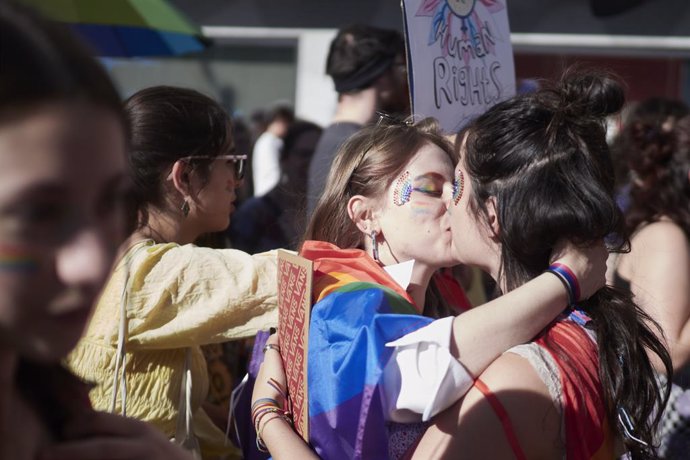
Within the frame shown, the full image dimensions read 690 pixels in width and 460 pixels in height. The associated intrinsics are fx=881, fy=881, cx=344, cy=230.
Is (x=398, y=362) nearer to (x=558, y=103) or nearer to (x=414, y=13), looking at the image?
(x=558, y=103)

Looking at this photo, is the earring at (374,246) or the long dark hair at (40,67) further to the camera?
the earring at (374,246)

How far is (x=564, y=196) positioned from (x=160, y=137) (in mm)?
1223

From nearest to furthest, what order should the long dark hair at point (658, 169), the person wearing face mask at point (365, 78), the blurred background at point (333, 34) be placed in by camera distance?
the long dark hair at point (658, 169)
the person wearing face mask at point (365, 78)
the blurred background at point (333, 34)

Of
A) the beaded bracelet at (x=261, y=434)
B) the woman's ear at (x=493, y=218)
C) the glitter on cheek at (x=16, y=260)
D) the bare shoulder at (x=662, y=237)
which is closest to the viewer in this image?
the glitter on cheek at (x=16, y=260)

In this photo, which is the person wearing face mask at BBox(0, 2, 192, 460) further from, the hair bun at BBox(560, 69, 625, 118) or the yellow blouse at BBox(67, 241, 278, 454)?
the yellow blouse at BBox(67, 241, 278, 454)

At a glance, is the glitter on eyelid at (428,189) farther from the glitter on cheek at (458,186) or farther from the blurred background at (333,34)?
the blurred background at (333,34)

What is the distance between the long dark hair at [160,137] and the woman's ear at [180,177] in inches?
0.8

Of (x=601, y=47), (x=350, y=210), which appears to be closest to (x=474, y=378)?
(x=350, y=210)

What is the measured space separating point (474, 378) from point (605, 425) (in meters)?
0.29

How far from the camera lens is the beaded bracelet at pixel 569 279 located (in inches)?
69.8

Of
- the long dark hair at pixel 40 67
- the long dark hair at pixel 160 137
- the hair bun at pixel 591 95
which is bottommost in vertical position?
the long dark hair at pixel 160 137

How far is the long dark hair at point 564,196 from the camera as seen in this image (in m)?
1.79

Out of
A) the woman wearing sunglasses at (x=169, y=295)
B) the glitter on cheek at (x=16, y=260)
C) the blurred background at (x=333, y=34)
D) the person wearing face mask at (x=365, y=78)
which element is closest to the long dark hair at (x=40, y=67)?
the glitter on cheek at (x=16, y=260)

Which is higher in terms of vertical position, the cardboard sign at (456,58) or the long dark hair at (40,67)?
the long dark hair at (40,67)
